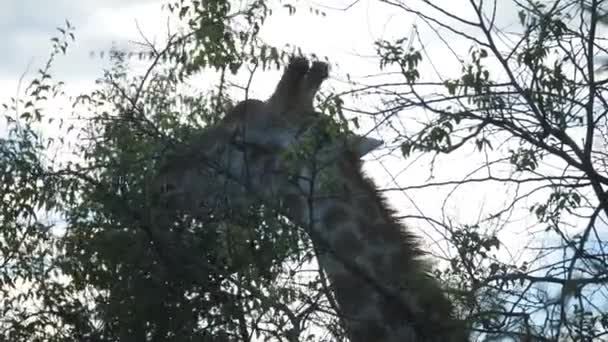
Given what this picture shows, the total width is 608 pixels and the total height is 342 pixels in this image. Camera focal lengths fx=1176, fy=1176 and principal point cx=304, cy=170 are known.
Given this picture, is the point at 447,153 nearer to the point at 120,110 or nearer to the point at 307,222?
the point at 307,222

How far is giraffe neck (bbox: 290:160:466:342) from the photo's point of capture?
5105 mm

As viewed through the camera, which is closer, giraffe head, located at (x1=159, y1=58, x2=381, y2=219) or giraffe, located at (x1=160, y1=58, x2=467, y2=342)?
giraffe, located at (x1=160, y1=58, x2=467, y2=342)

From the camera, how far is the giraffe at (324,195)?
16.9 ft

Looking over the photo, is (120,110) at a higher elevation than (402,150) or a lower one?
higher

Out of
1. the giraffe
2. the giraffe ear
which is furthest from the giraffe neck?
the giraffe ear

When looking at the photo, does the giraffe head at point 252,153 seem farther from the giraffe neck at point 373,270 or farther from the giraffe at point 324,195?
the giraffe neck at point 373,270

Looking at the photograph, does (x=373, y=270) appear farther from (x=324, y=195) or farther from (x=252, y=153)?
(x=252, y=153)

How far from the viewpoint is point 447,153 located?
4.71 meters

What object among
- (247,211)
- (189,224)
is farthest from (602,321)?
(189,224)

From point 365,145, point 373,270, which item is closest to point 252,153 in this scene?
point 365,145

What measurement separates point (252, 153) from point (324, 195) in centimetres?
72

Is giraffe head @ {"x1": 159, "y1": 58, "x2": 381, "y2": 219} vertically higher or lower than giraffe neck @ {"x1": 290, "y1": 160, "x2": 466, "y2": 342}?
higher

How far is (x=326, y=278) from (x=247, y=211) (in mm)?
531

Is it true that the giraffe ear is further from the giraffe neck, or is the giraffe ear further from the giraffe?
the giraffe neck
